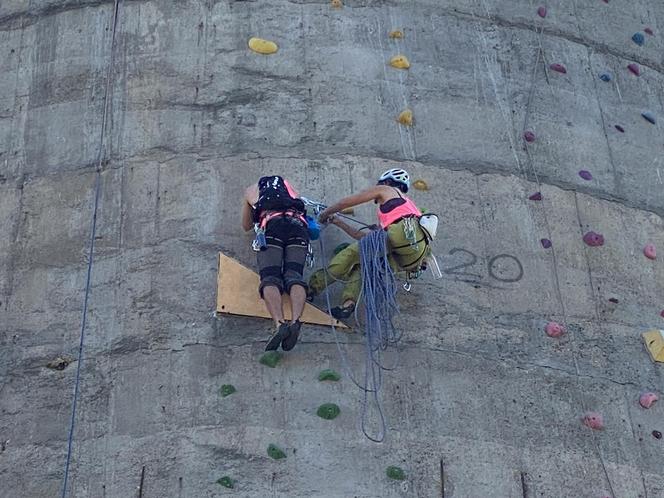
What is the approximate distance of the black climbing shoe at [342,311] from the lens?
9352mm

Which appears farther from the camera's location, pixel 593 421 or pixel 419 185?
pixel 419 185

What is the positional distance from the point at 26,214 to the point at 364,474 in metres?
3.51

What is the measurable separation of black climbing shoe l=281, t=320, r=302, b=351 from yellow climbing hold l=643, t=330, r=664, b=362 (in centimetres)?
292

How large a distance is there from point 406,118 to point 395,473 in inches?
124

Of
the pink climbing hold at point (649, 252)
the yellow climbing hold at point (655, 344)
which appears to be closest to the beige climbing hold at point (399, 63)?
the pink climbing hold at point (649, 252)

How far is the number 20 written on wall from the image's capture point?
32.8 feet

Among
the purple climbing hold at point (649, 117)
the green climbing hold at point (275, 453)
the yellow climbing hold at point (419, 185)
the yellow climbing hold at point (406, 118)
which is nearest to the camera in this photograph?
the green climbing hold at point (275, 453)

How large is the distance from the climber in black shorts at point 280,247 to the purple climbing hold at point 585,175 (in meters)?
2.78

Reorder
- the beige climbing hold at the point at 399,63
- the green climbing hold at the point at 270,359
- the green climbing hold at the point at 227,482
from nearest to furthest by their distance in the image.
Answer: the green climbing hold at the point at 227,482 < the green climbing hold at the point at 270,359 < the beige climbing hold at the point at 399,63

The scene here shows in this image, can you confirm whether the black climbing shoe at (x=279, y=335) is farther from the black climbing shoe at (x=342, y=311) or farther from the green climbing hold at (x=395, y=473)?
the green climbing hold at (x=395, y=473)

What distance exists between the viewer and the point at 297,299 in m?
8.98

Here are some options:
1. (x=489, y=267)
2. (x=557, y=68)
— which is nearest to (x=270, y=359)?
(x=489, y=267)

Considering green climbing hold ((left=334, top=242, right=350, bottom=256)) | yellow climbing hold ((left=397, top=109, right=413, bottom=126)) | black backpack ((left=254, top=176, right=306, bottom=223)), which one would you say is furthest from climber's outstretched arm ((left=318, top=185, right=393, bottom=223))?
yellow climbing hold ((left=397, top=109, right=413, bottom=126))

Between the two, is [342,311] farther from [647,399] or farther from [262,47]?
[262,47]
